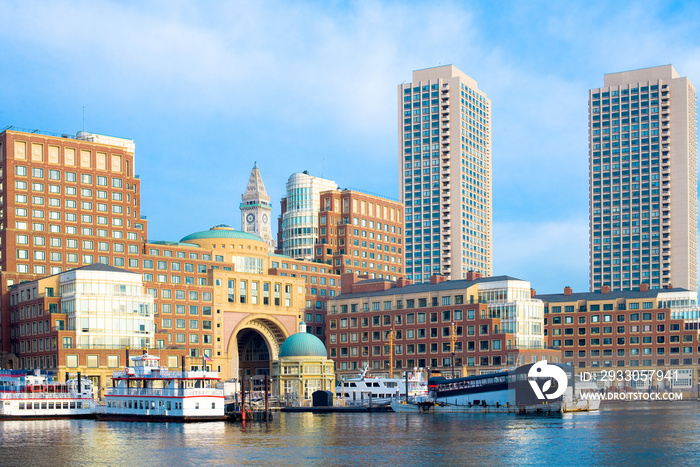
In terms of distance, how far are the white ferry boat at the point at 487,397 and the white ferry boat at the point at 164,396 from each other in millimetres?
45454

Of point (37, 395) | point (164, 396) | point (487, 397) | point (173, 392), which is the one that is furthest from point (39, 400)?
point (487, 397)

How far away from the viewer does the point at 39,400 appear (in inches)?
6501

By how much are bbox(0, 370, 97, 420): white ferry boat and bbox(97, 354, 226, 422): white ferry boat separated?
10.7 metres

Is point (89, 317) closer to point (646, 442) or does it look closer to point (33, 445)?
point (33, 445)

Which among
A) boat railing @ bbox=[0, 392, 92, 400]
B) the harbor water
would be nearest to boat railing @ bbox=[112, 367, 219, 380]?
the harbor water

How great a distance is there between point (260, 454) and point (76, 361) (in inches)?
4344

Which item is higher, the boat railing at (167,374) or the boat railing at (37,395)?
the boat railing at (167,374)

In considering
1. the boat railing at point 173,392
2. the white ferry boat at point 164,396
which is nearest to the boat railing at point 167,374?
the white ferry boat at point 164,396

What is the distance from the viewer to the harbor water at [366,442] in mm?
91812

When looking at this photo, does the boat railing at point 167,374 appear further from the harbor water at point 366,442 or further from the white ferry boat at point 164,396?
the harbor water at point 366,442

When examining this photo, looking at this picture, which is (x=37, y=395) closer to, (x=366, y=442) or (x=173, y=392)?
(x=173, y=392)

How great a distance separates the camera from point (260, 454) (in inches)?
3799

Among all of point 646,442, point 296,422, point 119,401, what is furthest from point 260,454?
point 119,401

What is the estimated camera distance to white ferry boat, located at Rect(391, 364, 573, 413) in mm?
168125
